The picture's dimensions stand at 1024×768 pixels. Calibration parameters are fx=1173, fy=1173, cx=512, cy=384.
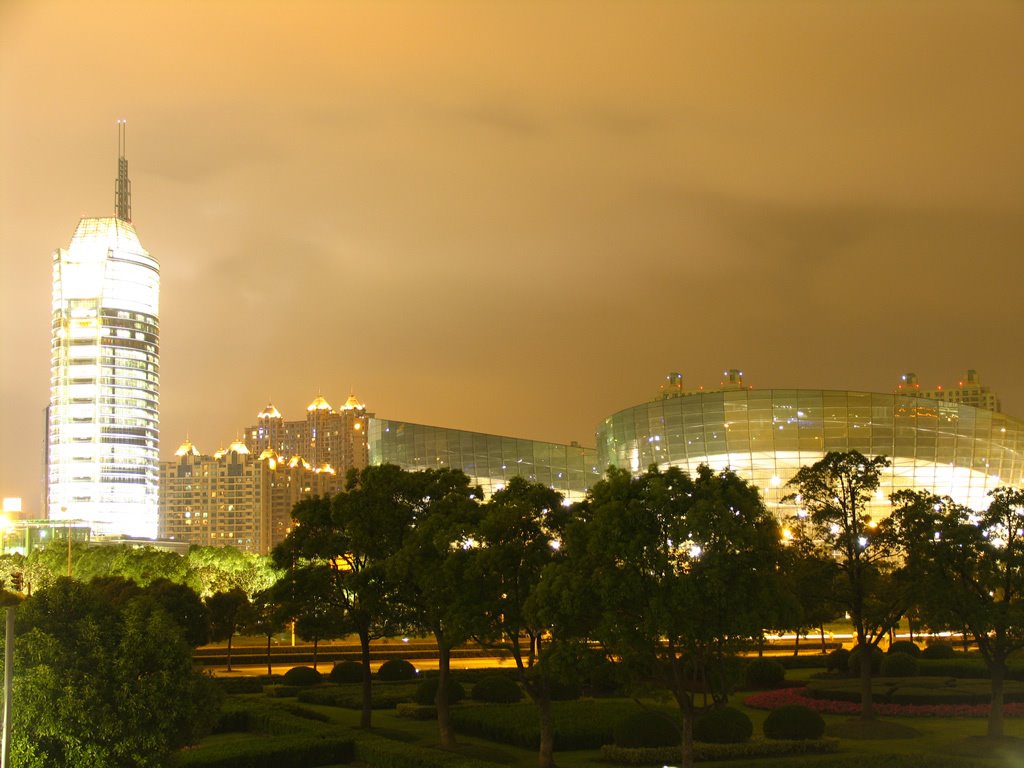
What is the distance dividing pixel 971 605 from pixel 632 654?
1299cm

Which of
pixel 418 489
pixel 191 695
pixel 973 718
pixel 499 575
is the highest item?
pixel 418 489

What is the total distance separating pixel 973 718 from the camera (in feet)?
148

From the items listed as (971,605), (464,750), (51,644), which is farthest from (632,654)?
(51,644)

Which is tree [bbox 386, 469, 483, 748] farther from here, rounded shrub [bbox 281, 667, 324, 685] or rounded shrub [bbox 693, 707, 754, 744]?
rounded shrub [bbox 281, 667, 324, 685]

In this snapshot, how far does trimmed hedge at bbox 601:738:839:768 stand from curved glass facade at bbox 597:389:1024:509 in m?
58.3

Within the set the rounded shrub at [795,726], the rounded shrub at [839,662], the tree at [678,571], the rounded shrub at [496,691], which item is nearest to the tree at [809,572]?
the rounded shrub at [795,726]

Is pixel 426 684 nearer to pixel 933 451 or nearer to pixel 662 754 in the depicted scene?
pixel 662 754

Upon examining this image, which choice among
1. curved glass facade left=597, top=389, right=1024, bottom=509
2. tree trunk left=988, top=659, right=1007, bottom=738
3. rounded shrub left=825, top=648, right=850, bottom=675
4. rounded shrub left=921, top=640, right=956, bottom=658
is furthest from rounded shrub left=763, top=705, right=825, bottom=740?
curved glass facade left=597, top=389, right=1024, bottom=509

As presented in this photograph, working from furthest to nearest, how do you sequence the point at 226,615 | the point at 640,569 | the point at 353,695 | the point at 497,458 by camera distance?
1. the point at 497,458
2. the point at 226,615
3. the point at 353,695
4. the point at 640,569

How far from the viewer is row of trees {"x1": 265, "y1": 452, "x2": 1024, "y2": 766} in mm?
32344

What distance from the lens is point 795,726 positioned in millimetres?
39375

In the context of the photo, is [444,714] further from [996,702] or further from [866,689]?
[996,702]

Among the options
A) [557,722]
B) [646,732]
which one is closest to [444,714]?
[557,722]

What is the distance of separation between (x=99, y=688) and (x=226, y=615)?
46.7 meters
